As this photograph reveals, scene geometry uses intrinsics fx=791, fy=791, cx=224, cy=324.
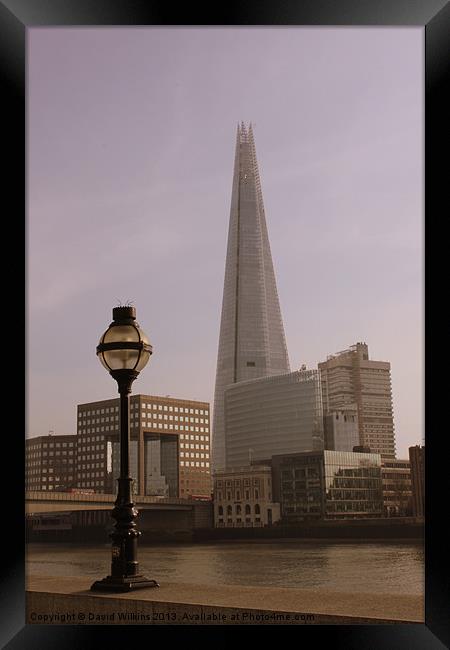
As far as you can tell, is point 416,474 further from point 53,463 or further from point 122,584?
point 122,584

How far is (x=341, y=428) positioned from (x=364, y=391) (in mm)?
7733

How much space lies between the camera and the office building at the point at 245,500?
5791 centimetres

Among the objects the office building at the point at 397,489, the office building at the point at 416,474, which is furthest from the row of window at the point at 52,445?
the office building at the point at 416,474

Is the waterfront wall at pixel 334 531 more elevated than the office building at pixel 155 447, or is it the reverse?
the office building at pixel 155 447

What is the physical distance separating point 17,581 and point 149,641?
0.61 metres

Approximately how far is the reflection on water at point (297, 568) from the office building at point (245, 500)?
14.0 m

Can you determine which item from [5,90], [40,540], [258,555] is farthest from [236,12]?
[40,540]

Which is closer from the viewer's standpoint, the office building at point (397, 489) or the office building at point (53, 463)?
the office building at point (397, 489)

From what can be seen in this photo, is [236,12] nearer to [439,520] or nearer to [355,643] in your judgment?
[439,520]

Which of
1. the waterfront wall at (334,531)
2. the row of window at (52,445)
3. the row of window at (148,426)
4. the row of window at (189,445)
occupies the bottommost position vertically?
the waterfront wall at (334,531)

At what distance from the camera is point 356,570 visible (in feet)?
93.0

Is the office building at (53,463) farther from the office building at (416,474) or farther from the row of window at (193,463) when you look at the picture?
the office building at (416,474)

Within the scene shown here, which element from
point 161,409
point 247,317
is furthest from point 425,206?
point 247,317

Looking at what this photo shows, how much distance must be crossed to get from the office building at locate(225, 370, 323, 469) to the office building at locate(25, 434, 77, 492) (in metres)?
25.2
